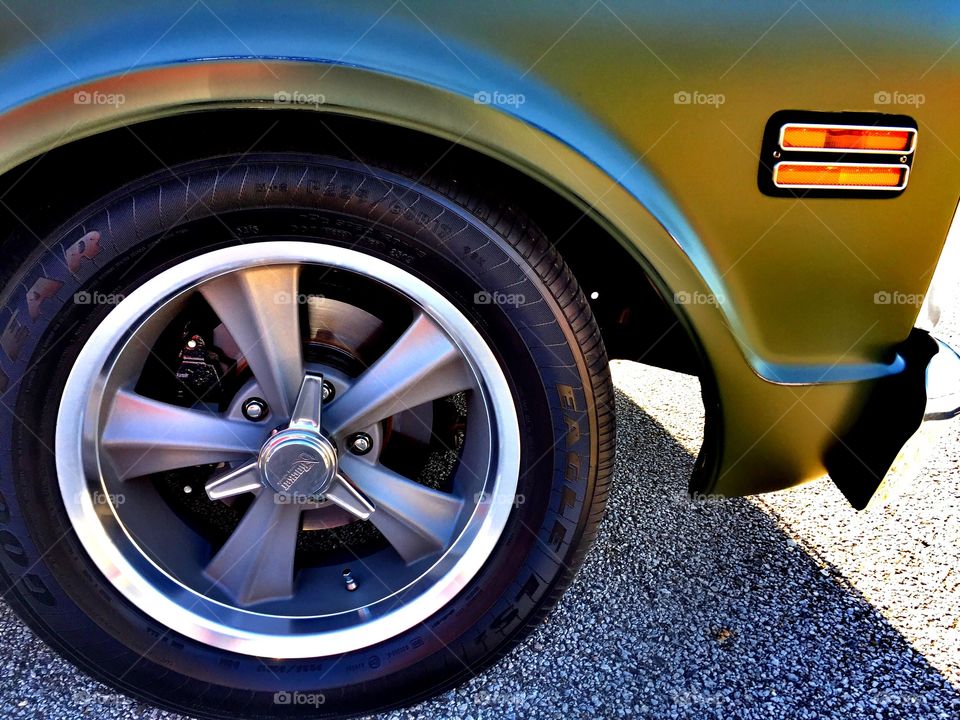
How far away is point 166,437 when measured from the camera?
1453 mm

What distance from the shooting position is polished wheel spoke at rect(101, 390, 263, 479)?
141 centimetres

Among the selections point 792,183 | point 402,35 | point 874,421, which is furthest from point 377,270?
point 874,421

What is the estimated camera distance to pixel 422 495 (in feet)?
5.03

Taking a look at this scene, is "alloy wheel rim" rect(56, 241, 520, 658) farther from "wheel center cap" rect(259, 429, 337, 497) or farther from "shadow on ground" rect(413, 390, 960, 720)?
"shadow on ground" rect(413, 390, 960, 720)

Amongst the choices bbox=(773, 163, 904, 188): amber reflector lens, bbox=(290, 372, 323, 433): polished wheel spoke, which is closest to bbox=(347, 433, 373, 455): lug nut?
bbox=(290, 372, 323, 433): polished wheel spoke

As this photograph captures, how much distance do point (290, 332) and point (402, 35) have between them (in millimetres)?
623

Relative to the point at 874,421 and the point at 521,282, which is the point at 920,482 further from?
the point at 521,282

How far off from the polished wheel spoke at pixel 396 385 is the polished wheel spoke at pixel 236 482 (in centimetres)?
19

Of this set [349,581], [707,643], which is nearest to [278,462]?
[349,581]

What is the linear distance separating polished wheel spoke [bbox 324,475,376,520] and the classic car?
18mm

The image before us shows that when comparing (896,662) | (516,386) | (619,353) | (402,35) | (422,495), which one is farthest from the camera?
(619,353)

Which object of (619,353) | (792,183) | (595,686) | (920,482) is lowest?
(920,482)

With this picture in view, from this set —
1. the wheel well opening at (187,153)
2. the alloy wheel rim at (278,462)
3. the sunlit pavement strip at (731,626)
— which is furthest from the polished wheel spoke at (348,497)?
the wheel well opening at (187,153)

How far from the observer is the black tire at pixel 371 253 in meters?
1.22
